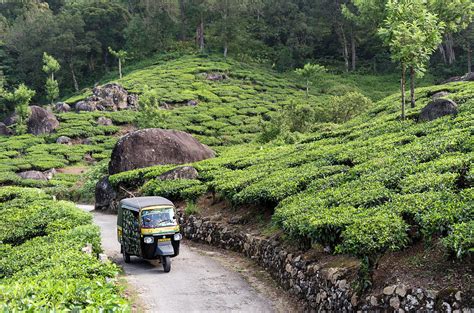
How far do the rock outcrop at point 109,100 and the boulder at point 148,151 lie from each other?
96.9ft

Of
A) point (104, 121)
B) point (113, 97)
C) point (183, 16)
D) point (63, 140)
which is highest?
point (183, 16)

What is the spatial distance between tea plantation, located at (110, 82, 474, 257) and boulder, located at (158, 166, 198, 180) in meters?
0.40

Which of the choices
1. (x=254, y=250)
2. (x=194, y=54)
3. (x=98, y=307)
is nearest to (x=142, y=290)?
(x=254, y=250)

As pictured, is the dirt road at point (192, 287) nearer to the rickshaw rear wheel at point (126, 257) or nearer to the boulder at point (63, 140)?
the rickshaw rear wheel at point (126, 257)

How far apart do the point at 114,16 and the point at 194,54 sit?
2096cm

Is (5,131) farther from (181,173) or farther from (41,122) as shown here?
(181,173)

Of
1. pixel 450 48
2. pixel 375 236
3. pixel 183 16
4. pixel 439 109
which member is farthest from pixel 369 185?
pixel 183 16

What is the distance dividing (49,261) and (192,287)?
156 inches

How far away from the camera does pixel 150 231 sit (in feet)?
47.3

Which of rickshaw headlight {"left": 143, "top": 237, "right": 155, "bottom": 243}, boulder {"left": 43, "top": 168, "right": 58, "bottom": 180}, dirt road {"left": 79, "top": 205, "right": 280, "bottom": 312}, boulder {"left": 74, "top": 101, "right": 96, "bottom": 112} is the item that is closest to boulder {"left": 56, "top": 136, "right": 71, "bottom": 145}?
boulder {"left": 43, "top": 168, "right": 58, "bottom": 180}

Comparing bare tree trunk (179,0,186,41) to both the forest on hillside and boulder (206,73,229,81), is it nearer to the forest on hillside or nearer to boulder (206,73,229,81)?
the forest on hillside

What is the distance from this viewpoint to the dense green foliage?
22.6 ft

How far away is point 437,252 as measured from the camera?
9023 mm

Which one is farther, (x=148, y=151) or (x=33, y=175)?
(x=33, y=175)
